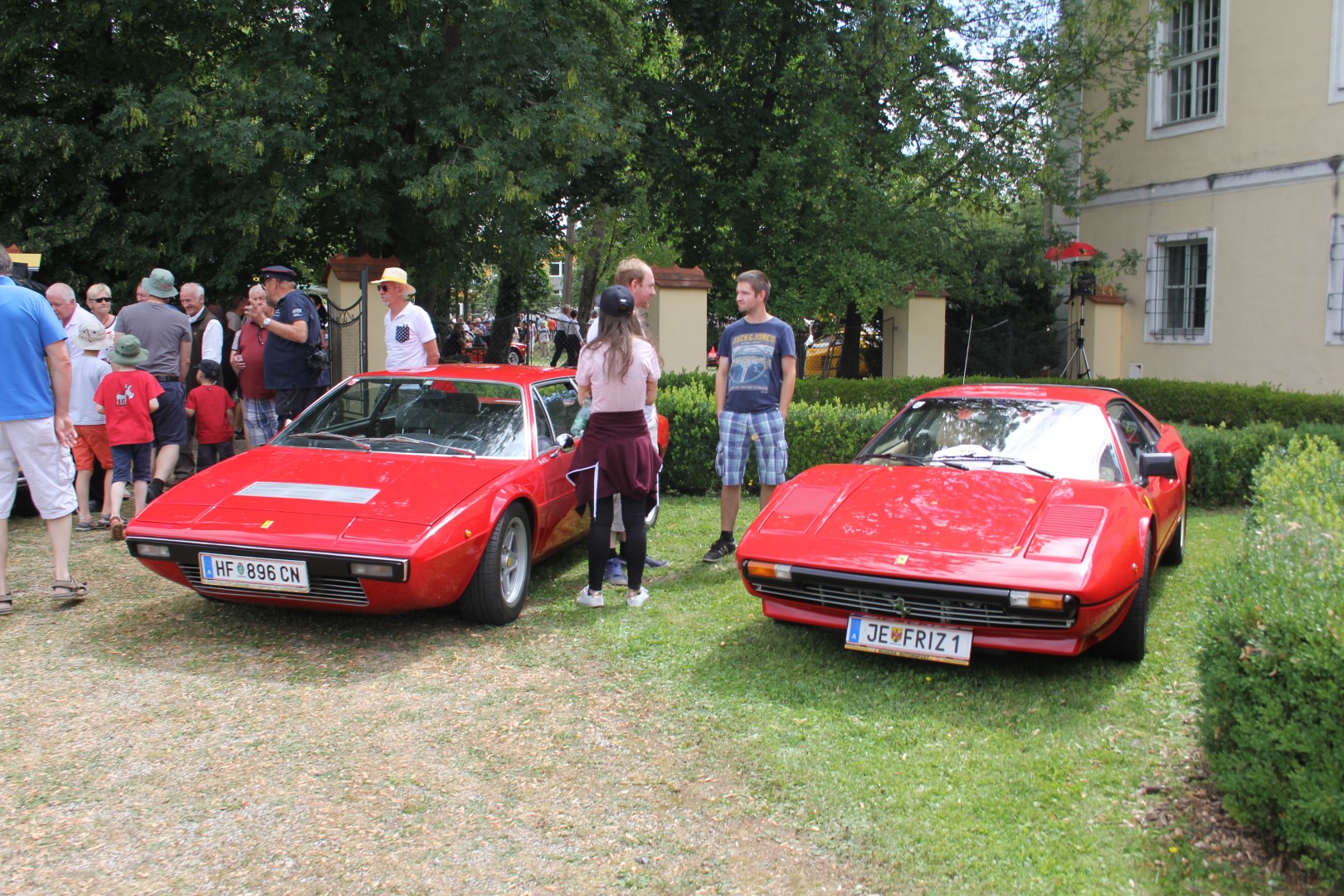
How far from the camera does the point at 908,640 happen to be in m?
4.43

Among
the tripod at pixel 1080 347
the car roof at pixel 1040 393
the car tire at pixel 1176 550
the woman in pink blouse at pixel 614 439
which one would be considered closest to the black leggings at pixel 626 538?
the woman in pink blouse at pixel 614 439

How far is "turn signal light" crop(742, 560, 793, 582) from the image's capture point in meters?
4.64

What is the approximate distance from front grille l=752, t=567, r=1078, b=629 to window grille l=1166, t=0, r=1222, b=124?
14.7m

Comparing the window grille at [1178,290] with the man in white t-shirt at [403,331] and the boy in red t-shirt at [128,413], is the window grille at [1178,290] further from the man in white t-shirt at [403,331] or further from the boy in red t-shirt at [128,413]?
the boy in red t-shirt at [128,413]

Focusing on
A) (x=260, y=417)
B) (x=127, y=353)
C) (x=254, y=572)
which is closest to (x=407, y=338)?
(x=260, y=417)

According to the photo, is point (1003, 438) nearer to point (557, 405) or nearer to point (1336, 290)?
point (557, 405)

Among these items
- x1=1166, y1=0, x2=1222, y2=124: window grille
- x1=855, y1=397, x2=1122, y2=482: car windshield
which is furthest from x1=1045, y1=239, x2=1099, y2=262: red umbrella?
x1=855, y1=397, x2=1122, y2=482: car windshield

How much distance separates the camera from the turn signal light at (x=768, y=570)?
464cm

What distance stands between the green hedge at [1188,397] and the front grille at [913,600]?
25.5 feet

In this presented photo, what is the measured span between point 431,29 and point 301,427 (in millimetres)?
8020

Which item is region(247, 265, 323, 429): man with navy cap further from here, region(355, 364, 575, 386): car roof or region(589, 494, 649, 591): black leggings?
region(589, 494, 649, 591): black leggings

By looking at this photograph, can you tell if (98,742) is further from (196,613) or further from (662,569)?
(662,569)

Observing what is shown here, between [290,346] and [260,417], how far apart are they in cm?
88

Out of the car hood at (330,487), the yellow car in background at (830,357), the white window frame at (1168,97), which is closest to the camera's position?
the car hood at (330,487)
